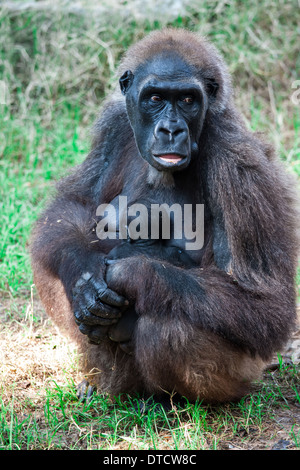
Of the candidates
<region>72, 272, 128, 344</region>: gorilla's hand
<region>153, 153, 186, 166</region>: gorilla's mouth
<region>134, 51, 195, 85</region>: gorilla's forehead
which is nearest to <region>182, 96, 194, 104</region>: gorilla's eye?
<region>134, 51, 195, 85</region>: gorilla's forehead

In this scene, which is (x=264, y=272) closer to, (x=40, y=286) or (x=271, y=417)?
(x=271, y=417)

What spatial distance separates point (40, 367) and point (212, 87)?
233 centimetres

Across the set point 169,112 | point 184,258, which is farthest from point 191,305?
point 169,112

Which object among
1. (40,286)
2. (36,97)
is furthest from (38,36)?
(40,286)

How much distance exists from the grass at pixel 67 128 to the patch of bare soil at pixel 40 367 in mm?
12

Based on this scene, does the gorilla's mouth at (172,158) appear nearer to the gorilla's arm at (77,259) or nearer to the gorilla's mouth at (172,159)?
the gorilla's mouth at (172,159)

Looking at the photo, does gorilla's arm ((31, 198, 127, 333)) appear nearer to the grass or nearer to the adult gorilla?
the adult gorilla

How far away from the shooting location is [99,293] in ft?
13.3

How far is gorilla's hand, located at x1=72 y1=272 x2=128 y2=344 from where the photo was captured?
4.06 metres

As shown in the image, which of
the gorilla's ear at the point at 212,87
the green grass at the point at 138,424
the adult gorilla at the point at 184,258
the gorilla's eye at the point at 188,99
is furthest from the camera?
the gorilla's ear at the point at 212,87

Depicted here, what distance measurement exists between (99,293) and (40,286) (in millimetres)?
760

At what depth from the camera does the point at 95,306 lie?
4.06 metres

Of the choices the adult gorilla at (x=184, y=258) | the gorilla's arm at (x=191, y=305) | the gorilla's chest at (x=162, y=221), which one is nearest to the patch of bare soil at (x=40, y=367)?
the adult gorilla at (x=184, y=258)

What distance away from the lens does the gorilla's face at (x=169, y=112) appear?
159 inches
